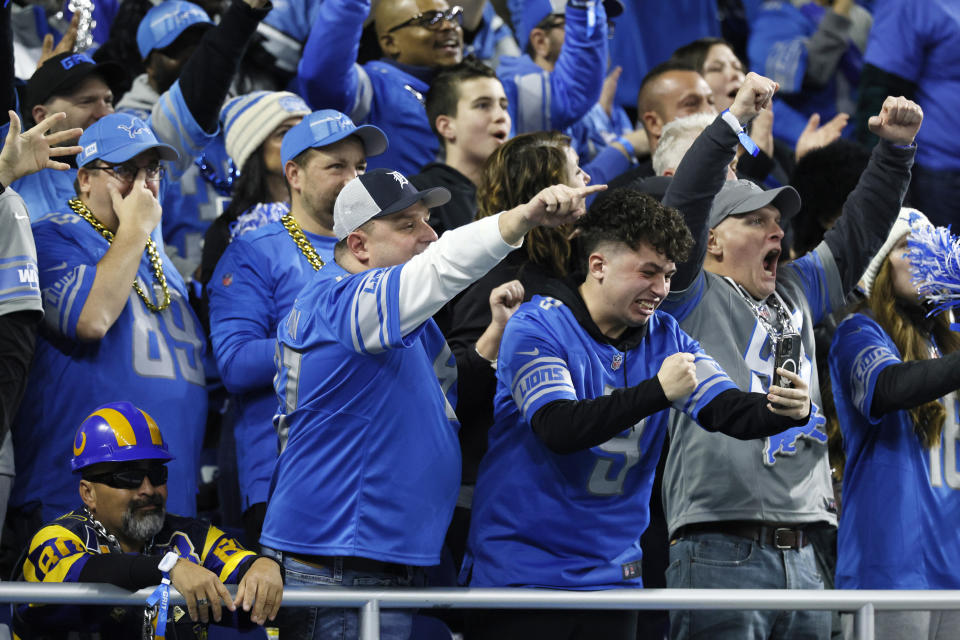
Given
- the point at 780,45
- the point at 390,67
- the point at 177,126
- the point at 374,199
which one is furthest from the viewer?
the point at 780,45

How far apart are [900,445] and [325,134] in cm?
213

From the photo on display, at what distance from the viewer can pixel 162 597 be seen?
319cm

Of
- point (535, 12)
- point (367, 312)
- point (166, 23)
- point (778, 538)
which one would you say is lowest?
point (778, 538)

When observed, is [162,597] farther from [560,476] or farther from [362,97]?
[362,97]

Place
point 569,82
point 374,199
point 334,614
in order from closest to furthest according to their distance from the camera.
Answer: point 334,614, point 374,199, point 569,82

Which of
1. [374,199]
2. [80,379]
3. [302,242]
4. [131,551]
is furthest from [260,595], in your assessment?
[302,242]

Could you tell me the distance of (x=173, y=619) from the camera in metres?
3.50

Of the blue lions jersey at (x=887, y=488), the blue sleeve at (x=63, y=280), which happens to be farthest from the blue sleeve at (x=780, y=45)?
the blue sleeve at (x=63, y=280)

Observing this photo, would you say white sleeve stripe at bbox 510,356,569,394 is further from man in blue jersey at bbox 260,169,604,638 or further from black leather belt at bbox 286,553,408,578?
black leather belt at bbox 286,553,408,578

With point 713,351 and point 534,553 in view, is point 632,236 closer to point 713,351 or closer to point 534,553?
point 713,351

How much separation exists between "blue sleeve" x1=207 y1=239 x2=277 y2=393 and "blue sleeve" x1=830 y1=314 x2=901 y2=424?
72.3 inches

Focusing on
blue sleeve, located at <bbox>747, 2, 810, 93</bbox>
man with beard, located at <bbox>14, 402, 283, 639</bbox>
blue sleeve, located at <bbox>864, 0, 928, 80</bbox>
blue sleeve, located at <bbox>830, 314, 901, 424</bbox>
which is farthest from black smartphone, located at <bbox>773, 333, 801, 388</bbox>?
blue sleeve, located at <bbox>747, 2, 810, 93</bbox>

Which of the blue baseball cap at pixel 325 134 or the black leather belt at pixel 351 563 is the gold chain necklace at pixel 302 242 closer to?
the blue baseball cap at pixel 325 134

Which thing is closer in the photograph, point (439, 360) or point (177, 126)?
point (439, 360)
